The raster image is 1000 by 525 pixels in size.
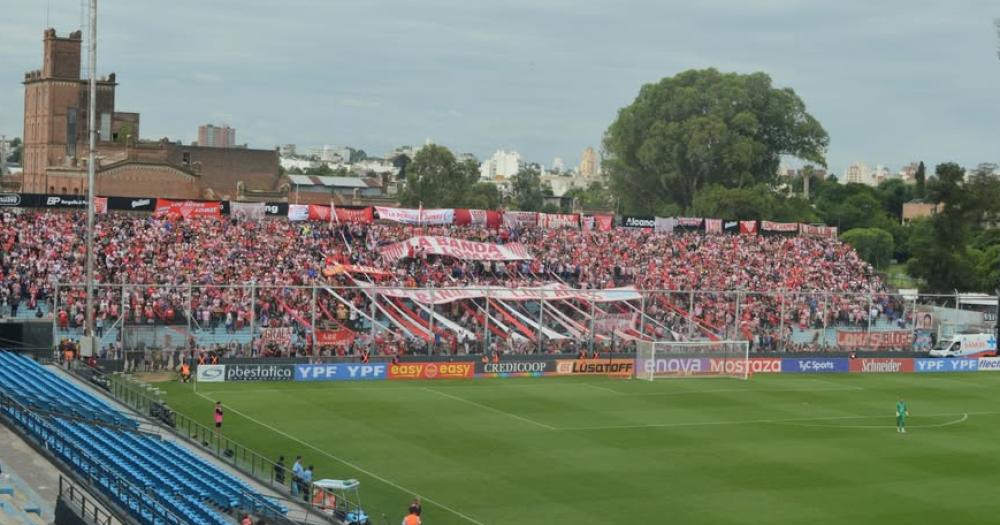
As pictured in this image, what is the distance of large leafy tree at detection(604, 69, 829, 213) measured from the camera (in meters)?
123

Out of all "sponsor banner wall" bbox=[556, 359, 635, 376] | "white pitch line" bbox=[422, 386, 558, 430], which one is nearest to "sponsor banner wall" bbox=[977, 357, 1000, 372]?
"sponsor banner wall" bbox=[556, 359, 635, 376]

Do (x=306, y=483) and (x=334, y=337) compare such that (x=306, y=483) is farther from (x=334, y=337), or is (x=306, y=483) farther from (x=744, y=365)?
(x=744, y=365)

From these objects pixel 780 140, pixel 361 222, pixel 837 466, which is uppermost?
pixel 780 140

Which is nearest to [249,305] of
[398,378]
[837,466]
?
[398,378]

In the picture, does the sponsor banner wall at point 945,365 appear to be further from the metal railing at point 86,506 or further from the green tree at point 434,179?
the green tree at point 434,179

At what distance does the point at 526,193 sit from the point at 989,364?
116m

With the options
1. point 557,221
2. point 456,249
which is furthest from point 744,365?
point 557,221

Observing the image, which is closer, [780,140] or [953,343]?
[953,343]

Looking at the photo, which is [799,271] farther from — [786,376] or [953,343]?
[786,376]

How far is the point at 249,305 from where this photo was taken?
201ft

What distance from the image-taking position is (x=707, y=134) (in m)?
121

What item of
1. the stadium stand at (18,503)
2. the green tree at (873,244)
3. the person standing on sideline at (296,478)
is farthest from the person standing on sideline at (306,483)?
the green tree at (873,244)

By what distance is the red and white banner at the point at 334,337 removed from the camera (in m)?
60.2

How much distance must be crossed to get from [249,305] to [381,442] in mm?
20495
